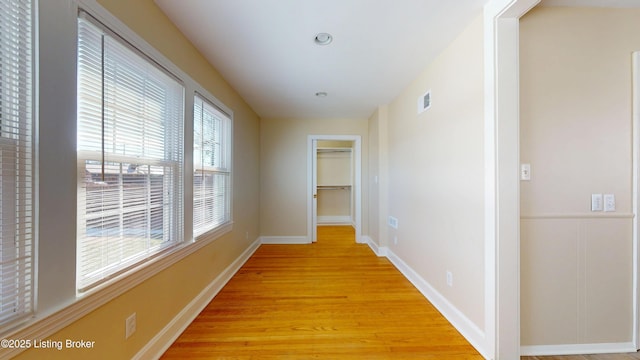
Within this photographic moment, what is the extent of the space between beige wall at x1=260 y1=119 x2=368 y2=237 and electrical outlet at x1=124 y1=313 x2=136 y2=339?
122 inches

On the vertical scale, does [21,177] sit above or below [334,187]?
above

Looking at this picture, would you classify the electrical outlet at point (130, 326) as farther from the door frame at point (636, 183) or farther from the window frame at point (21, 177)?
the door frame at point (636, 183)

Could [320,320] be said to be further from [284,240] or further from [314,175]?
[314,175]

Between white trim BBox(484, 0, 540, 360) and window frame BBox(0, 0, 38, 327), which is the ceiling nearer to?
white trim BBox(484, 0, 540, 360)

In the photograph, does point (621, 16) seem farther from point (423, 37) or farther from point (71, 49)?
point (71, 49)

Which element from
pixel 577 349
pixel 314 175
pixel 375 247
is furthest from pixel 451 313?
pixel 314 175

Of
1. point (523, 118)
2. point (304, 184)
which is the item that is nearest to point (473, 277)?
point (523, 118)

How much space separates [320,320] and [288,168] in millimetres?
2924

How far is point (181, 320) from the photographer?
1.85 meters

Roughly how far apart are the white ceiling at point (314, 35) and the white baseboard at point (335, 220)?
4.05 meters

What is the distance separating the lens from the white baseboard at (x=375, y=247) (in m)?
3.73

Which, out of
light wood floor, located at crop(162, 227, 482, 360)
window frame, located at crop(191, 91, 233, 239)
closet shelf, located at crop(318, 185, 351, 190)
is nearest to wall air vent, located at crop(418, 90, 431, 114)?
light wood floor, located at crop(162, 227, 482, 360)

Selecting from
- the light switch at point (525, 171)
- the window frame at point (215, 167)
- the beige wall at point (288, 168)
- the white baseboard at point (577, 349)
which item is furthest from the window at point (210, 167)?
the white baseboard at point (577, 349)

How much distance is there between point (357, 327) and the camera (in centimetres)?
194
